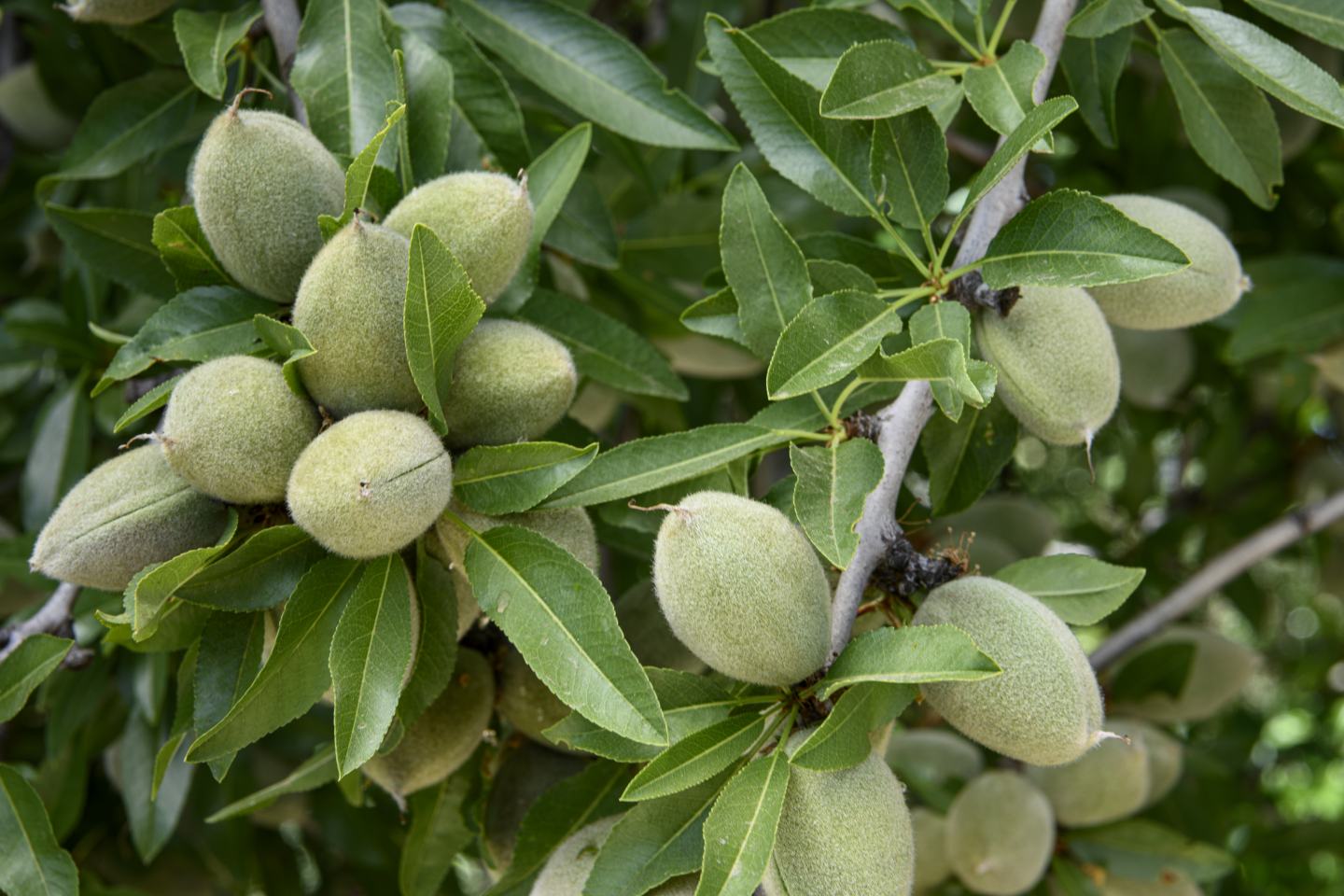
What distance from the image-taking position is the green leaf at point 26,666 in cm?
146

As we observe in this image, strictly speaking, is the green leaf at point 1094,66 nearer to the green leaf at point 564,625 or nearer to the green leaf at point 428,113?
the green leaf at point 428,113

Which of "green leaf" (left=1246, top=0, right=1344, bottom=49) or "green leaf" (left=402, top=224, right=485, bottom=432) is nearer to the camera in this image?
"green leaf" (left=402, top=224, right=485, bottom=432)

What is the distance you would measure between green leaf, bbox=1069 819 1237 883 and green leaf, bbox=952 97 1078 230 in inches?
52.6

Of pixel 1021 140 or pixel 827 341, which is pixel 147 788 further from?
pixel 1021 140

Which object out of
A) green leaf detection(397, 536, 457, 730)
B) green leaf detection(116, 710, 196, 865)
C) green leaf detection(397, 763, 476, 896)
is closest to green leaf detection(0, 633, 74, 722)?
green leaf detection(397, 536, 457, 730)

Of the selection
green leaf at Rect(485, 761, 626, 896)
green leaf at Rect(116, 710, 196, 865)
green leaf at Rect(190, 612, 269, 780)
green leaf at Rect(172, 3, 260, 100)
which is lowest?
green leaf at Rect(116, 710, 196, 865)

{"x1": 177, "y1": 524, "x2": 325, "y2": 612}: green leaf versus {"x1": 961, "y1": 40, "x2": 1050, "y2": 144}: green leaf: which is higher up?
{"x1": 961, "y1": 40, "x2": 1050, "y2": 144}: green leaf

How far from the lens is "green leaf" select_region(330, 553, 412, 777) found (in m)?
1.21

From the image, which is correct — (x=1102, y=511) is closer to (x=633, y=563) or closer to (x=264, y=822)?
(x=633, y=563)

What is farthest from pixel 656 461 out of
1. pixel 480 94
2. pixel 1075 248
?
pixel 480 94

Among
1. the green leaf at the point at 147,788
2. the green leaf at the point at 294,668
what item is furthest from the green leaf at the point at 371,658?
the green leaf at the point at 147,788

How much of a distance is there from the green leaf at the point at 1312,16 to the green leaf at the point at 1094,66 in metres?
0.22

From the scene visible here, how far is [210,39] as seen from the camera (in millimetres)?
1699

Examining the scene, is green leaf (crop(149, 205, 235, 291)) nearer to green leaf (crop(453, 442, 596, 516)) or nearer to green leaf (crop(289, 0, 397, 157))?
green leaf (crop(289, 0, 397, 157))
